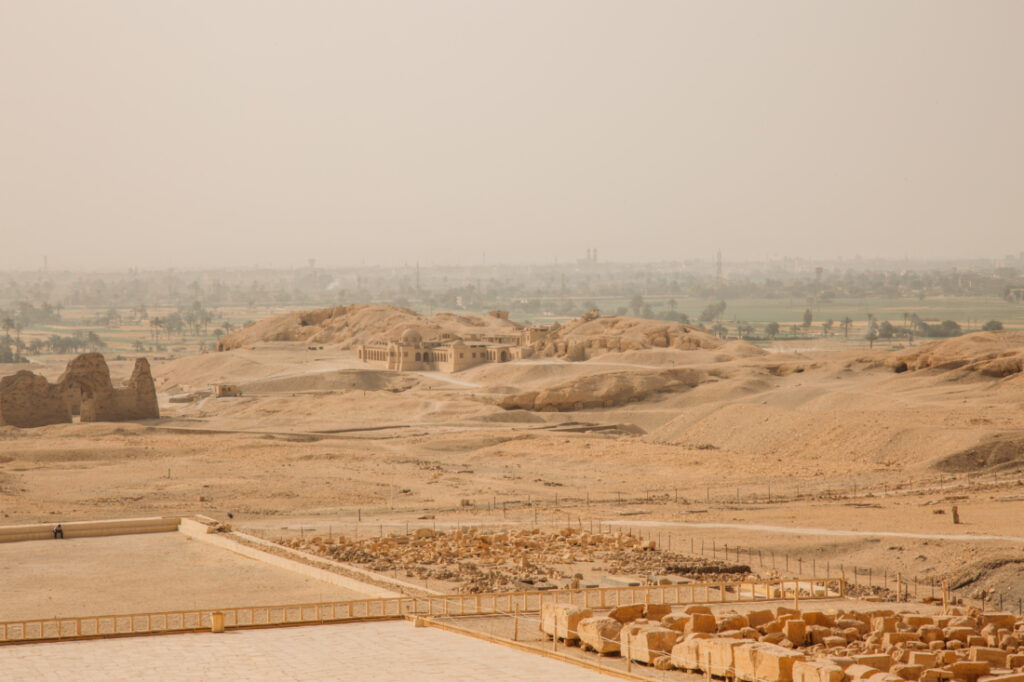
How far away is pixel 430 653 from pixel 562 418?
43675 millimetres

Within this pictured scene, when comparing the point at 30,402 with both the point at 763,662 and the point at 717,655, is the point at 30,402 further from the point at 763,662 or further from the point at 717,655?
the point at 763,662

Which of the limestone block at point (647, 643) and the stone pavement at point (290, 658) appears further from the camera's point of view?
the limestone block at point (647, 643)

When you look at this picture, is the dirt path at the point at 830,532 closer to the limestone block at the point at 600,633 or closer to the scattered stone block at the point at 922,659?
the scattered stone block at the point at 922,659

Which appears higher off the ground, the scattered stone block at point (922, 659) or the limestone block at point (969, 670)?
the scattered stone block at point (922, 659)

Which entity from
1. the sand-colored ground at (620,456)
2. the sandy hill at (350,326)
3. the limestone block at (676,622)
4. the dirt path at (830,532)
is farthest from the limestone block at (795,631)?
the sandy hill at (350,326)

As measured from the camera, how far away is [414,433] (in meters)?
59.7

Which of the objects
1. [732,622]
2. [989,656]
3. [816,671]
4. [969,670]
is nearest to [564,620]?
[732,622]

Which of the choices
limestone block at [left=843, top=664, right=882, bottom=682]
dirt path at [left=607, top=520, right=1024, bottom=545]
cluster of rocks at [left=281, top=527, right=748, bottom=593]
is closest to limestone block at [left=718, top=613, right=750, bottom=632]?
limestone block at [left=843, top=664, right=882, bottom=682]

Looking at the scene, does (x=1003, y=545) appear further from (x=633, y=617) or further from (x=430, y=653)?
(x=430, y=653)

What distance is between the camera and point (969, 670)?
18.1m

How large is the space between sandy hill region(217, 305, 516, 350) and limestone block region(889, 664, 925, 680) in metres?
78.2

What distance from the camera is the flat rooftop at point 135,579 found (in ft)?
86.6

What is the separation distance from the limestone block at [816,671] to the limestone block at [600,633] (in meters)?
3.48

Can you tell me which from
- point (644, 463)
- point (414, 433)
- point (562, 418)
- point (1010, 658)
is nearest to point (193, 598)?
point (1010, 658)
